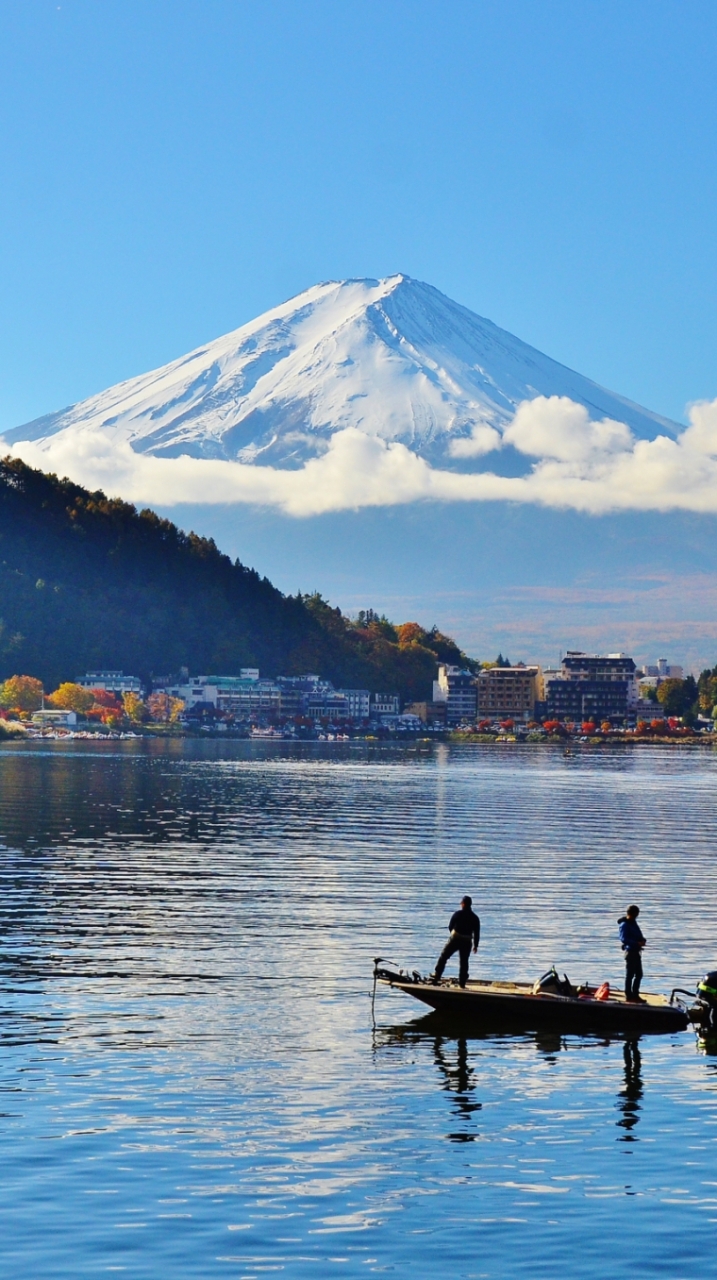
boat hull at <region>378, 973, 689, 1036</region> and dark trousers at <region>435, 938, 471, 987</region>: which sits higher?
dark trousers at <region>435, 938, 471, 987</region>

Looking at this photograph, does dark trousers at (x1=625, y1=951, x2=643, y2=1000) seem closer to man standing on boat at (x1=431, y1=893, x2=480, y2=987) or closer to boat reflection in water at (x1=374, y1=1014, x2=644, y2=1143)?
boat reflection in water at (x1=374, y1=1014, x2=644, y2=1143)

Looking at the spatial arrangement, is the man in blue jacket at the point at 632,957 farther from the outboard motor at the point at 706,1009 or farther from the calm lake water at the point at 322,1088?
the calm lake water at the point at 322,1088

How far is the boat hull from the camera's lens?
92.8 feet

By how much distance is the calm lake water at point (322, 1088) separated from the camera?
696 inches

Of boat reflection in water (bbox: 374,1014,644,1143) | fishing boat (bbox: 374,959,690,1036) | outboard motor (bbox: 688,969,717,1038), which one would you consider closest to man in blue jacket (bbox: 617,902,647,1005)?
fishing boat (bbox: 374,959,690,1036)

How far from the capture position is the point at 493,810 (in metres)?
89.2

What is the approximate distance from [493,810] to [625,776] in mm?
52359

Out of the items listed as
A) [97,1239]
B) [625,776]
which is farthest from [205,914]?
[625,776]

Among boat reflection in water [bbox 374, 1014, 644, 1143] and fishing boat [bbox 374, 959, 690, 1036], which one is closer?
boat reflection in water [bbox 374, 1014, 644, 1143]

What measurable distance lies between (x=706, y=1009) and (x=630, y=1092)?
4.71 meters

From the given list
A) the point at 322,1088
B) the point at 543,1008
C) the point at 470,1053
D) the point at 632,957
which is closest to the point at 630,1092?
the point at 470,1053

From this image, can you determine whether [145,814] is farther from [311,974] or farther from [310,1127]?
[310,1127]

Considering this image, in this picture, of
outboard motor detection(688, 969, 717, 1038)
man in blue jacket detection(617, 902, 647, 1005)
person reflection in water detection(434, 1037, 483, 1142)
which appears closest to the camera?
person reflection in water detection(434, 1037, 483, 1142)

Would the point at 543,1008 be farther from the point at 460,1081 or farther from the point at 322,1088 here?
the point at 322,1088
